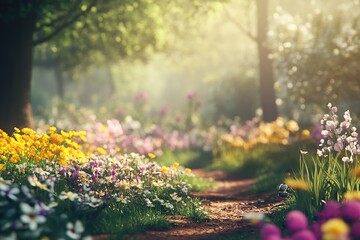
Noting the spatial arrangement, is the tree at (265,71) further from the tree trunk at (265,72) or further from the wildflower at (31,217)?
the wildflower at (31,217)

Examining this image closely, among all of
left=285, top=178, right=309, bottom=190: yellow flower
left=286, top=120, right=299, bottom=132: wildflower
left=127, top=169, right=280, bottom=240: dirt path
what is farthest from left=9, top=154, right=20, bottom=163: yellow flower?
left=286, top=120, right=299, bottom=132: wildflower

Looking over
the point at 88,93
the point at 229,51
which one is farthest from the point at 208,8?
the point at 88,93

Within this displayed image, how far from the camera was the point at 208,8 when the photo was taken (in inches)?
565

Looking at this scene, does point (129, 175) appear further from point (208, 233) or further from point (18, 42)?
point (18, 42)

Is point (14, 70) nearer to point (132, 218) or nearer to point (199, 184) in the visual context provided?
point (199, 184)

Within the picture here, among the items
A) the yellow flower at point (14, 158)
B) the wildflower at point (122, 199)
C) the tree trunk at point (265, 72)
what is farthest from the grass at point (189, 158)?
the wildflower at point (122, 199)

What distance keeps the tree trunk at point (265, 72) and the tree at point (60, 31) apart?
256 centimetres

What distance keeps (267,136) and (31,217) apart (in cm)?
1027

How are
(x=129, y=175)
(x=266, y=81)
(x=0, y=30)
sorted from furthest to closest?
(x=266, y=81) → (x=0, y=30) → (x=129, y=175)

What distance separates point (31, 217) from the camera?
468cm

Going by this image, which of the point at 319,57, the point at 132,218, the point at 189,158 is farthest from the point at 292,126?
the point at 132,218

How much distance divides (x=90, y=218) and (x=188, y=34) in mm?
20063

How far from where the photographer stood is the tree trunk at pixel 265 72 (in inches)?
648

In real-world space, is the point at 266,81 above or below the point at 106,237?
above
